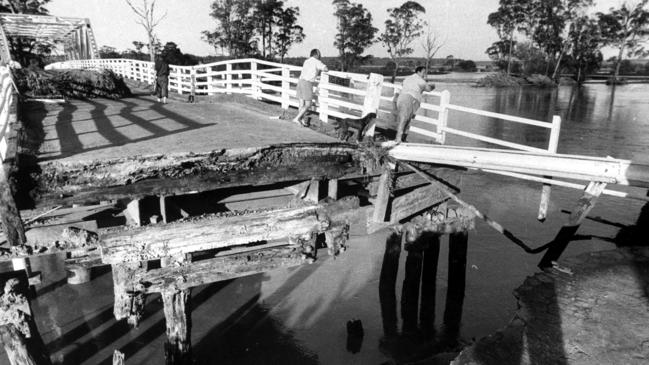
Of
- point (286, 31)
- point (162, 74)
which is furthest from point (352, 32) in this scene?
point (162, 74)

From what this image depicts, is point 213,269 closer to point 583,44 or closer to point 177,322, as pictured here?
point 177,322

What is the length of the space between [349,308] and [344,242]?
3.22 metres

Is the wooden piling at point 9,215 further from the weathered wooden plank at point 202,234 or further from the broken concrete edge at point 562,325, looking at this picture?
the broken concrete edge at point 562,325

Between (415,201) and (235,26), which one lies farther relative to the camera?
(235,26)

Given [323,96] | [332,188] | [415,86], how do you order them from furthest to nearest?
[323,96]
[415,86]
[332,188]

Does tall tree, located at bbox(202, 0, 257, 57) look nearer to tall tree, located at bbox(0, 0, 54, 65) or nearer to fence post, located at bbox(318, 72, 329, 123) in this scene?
tall tree, located at bbox(0, 0, 54, 65)

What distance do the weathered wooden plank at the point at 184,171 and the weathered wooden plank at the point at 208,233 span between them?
1.37 feet

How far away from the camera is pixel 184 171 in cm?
468

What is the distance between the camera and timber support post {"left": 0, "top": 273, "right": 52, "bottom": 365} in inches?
165

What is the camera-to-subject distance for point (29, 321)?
4445 mm

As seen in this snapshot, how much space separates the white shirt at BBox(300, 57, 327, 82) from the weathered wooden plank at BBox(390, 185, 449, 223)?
3414mm

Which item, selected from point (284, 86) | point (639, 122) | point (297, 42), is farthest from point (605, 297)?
point (297, 42)

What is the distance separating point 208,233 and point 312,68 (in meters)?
4.89

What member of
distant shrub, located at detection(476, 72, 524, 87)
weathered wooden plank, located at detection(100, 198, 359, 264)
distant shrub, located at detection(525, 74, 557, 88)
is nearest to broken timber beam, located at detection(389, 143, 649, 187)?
weathered wooden plank, located at detection(100, 198, 359, 264)
